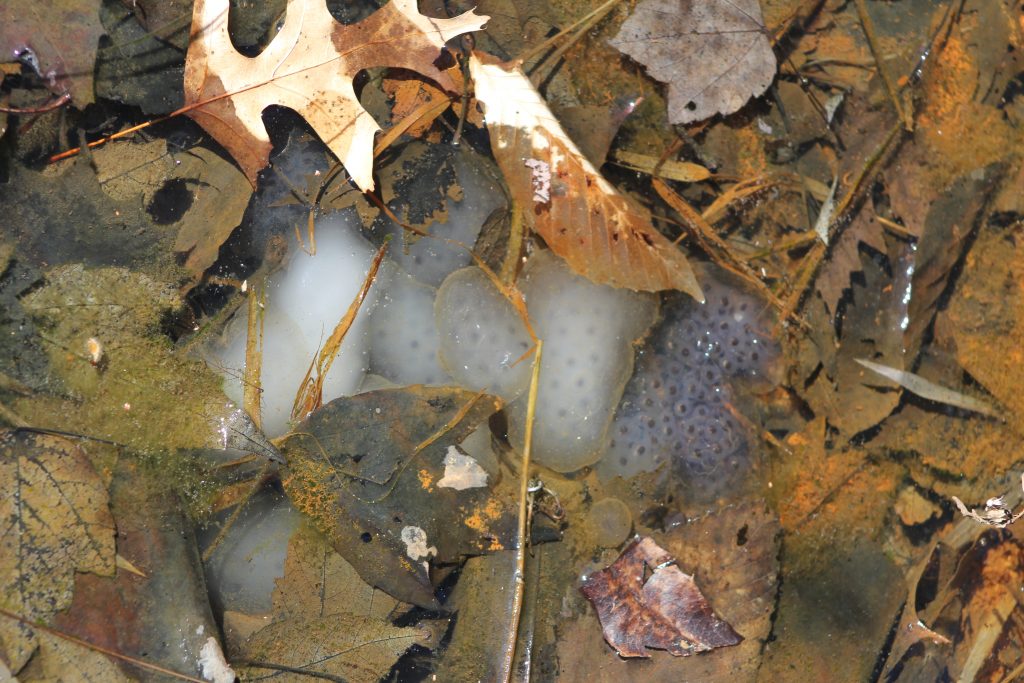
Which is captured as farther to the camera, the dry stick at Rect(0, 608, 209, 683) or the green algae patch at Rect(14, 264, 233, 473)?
the green algae patch at Rect(14, 264, 233, 473)

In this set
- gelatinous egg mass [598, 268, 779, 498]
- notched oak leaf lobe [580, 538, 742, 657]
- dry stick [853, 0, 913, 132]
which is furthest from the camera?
dry stick [853, 0, 913, 132]

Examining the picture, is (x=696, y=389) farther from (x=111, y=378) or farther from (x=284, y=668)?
(x=111, y=378)

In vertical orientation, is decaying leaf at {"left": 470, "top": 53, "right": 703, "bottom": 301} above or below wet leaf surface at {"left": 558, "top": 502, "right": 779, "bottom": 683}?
above

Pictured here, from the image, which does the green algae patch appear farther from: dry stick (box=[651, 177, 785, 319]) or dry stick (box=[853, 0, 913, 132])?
dry stick (box=[853, 0, 913, 132])

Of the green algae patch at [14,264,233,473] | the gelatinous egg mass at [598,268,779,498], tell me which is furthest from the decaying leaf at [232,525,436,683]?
the gelatinous egg mass at [598,268,779,498]

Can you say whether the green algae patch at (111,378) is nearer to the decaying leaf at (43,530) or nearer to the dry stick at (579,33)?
the decaying leaf at (43,530)

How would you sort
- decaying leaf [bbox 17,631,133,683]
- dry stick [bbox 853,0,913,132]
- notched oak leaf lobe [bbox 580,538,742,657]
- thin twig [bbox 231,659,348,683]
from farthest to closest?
dry stick [bbox 853,0,913,132], notched oak leaf lobe [bbox 580,538,742,657], thin twig [bbox 231,659,348,683], decaying leaf [bbox 17,631,133,683]

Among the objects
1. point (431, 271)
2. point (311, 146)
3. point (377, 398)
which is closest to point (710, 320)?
point (431, 271)
